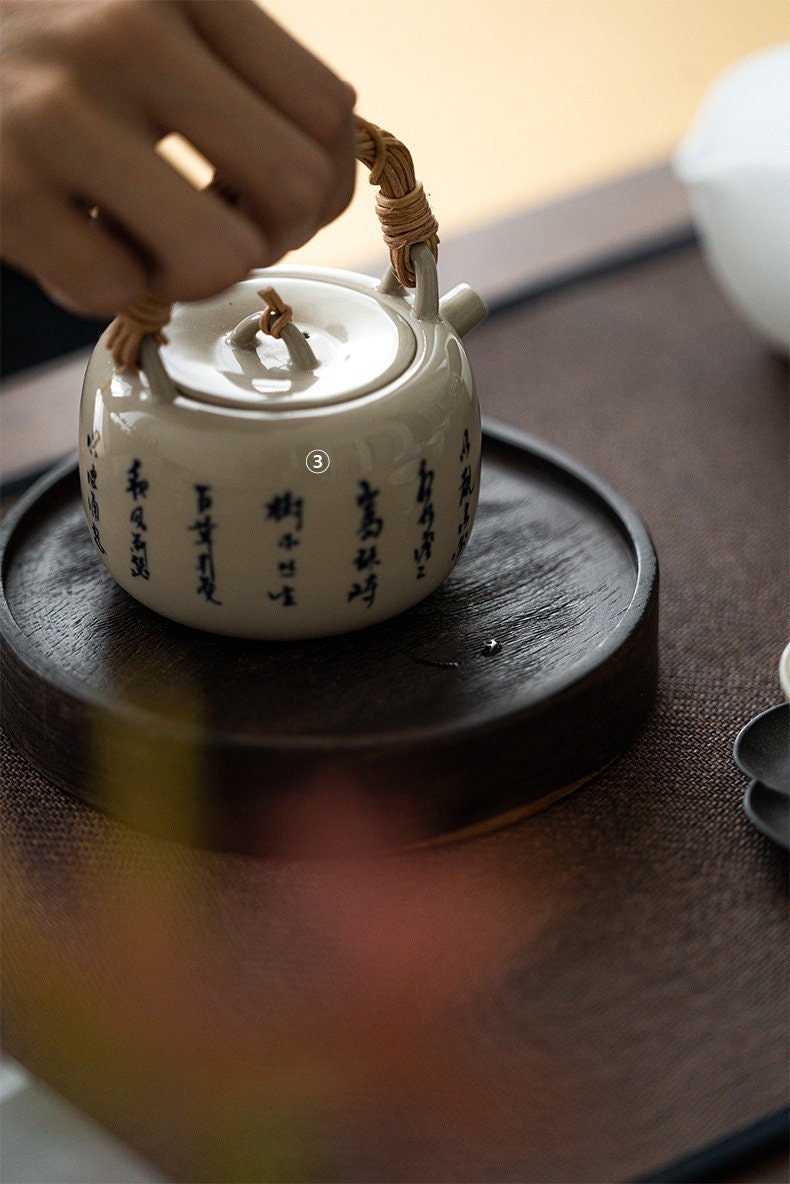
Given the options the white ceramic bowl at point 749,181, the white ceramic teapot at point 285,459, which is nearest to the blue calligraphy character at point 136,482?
the white ceramic teapot at point 285,459

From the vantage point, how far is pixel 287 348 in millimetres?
669

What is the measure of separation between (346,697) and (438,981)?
147mm

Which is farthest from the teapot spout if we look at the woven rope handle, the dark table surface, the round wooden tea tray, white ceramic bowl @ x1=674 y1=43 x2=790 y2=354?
white ceramic bowl @ x1=674 y1=43 x2=790 y2=354

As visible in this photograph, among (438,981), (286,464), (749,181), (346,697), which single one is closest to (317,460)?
(286,464)

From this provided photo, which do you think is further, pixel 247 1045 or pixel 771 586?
pixel 771 586

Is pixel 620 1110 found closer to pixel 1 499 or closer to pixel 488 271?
pixel 1 499

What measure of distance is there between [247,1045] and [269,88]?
0.41m

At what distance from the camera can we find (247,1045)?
58 cm

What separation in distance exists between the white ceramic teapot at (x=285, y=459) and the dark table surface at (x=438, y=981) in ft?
0.38

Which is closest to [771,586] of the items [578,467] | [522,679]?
[578,467]

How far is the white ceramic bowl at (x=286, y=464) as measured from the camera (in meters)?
0.64

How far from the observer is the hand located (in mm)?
525

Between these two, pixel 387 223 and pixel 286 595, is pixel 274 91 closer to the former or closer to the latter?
pixel 387 223

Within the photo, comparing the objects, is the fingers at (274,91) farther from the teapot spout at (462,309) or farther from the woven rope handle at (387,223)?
the teapot spout at (462,309)
